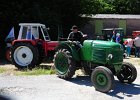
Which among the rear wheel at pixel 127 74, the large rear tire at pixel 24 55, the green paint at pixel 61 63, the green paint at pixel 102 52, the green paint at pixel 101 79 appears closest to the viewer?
the green paint at pixel 101 79

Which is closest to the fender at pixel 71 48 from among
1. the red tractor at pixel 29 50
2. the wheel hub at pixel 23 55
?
the red tractor at pixel 29 50

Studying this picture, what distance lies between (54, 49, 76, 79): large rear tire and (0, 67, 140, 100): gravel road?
238 mm

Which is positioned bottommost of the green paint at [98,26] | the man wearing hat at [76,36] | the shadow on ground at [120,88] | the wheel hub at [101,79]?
the shadow on ground at [120,88]

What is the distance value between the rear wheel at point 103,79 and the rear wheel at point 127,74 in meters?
1.53

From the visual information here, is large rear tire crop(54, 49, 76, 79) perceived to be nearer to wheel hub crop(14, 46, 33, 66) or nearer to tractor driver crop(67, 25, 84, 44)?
tractor driver crop(67, 25, 84, 44)

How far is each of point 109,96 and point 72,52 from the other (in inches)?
107

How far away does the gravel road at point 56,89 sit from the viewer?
10.2m

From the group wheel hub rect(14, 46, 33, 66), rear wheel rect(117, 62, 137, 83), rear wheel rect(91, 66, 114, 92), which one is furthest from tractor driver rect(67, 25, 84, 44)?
wheel hub rect(14, 46, 33, 66)

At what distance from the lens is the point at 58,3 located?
23.7 metres

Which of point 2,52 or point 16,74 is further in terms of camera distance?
point 2,52

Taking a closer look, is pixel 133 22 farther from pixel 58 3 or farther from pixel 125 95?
pixel 125 95

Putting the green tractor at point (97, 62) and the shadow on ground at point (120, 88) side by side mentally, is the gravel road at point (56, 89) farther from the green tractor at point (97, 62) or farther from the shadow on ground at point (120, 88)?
the green tractor at point (97, 62)

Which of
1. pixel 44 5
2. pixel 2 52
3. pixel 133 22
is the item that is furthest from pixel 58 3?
pixel 133 22

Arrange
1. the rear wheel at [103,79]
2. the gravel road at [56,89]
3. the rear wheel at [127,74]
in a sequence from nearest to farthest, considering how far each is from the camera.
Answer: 1. the gravel road at [56,89]
2. the rear wheel at [103,79]
3. the rear wheel at [127,74]
